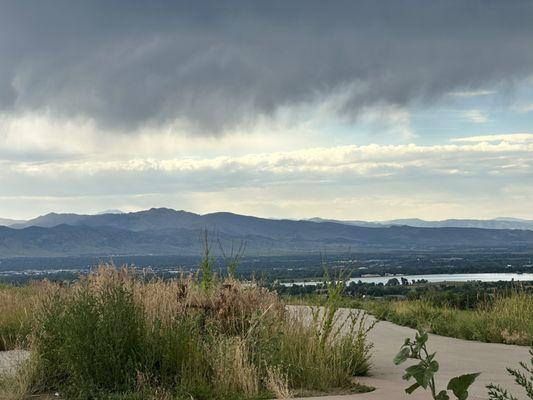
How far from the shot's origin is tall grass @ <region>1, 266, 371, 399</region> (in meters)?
8.53

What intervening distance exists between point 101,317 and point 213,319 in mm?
1755

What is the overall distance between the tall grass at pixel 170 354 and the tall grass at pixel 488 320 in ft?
16.3

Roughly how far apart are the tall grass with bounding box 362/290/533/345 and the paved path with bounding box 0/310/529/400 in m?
0.40

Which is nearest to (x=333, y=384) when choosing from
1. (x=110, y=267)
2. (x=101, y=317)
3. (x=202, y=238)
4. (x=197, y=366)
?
(x=197, y=366)

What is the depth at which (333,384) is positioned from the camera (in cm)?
916

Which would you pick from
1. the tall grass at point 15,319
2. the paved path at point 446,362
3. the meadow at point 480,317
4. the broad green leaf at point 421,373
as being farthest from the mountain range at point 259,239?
the broad green leaf at point 421,373

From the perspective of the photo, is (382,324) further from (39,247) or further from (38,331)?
(39,247)

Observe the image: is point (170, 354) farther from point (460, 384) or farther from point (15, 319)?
point (15, 319)

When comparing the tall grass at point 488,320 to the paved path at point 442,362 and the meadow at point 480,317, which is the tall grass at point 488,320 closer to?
the meadow at point 480,317

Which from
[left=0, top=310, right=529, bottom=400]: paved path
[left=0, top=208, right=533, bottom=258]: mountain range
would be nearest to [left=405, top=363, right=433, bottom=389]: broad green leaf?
[left=0, top=310, right=529, bottom=400]: paved path

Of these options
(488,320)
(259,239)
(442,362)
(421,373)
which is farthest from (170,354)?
(259,239)

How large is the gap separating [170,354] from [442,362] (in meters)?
4.82

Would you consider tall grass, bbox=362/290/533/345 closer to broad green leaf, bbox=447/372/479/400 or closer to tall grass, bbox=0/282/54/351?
tall grass, bbox=0/282/54/351

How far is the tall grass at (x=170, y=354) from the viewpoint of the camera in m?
8.53
